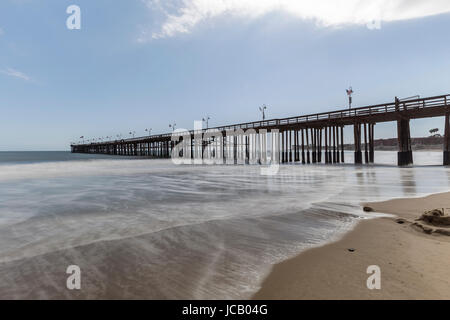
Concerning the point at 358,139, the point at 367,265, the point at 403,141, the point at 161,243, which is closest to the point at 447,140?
the point at 403,141

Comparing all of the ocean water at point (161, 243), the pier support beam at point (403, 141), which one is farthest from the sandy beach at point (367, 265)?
the pier support beam at point (403, 141)

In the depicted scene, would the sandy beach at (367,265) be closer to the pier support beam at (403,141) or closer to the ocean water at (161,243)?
the ocean water at (161,243)

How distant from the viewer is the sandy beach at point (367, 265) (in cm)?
262

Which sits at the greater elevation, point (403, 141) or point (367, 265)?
→ point (403, 141)

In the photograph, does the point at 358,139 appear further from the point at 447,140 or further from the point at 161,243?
the point at 161,243

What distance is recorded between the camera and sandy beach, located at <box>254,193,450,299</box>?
2.62m

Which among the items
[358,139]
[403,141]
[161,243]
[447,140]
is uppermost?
[358,139]

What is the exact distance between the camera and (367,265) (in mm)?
3244

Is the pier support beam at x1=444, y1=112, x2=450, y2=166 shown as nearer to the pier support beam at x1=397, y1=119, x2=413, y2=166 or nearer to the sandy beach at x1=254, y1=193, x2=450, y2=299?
the pier support beam at x1=397, y1=119, x2=413, y2=166

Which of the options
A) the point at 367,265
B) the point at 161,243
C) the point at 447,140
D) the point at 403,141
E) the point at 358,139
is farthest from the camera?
the point at 358,139

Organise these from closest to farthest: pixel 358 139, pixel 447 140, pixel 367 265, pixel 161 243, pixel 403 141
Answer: pixel 367 265 → pixel 161 243 → pixel 447 140 → pixel 403 141 → pixel 358 139

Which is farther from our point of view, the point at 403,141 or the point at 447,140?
the point at 403,141

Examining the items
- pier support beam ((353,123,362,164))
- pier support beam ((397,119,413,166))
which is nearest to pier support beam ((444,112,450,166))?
pier support beam ((397,119,413,166))
